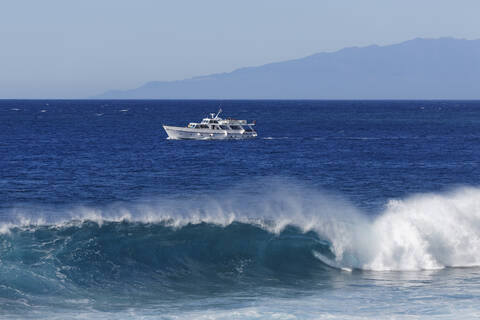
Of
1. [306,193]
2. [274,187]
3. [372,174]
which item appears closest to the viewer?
[306,193]

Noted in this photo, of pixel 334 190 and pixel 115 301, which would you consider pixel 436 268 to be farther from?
pixel 334 190

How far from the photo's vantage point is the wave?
21.3 meters

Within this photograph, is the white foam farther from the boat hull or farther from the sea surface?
the boat hull

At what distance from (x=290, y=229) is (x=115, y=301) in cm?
922

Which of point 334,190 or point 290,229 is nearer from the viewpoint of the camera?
point 290,229

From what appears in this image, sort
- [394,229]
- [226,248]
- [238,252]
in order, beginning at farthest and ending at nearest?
[394,229]
[226,248]
[238,252]

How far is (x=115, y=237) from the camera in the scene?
2395cm

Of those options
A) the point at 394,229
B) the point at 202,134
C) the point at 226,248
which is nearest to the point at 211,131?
the point at 202,134

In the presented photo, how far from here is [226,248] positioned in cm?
2425

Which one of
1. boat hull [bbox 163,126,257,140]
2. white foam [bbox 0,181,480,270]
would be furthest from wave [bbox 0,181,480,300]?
boat hull [bbox 163,126,257,140]

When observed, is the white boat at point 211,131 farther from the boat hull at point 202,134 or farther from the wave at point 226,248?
the wave at point 226,248

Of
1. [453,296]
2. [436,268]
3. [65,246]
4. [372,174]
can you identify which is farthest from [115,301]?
[372,174]

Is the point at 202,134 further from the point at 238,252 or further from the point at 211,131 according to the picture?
the point at 238,252

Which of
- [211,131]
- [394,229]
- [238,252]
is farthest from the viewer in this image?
[211,131]
